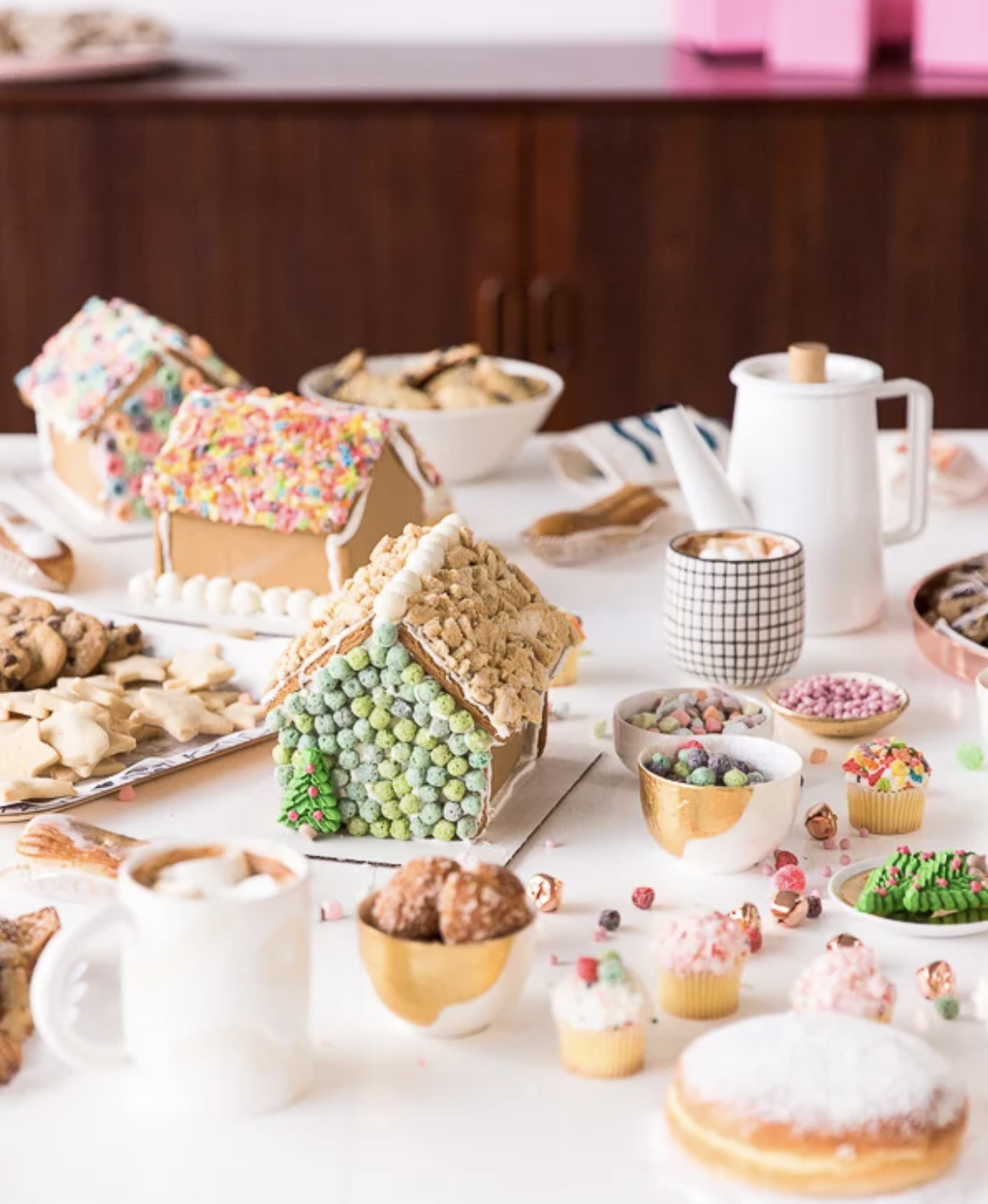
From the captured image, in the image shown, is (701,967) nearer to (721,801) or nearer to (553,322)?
(721,801)

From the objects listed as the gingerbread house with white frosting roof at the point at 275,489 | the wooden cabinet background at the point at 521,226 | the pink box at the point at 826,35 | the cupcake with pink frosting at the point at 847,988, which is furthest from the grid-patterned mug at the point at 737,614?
the pink box at the point at 826,35

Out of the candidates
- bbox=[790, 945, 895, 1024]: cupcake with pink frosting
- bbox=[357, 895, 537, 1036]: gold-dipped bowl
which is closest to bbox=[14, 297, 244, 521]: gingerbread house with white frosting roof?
bbox=[357, 895, 537, 1036]: gold-dipped bowl

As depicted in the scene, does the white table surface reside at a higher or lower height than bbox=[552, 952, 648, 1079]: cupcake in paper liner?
lower

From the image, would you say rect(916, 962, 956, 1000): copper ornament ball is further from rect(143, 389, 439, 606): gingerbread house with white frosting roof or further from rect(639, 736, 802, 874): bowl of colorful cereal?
rect(143, 389, 439, 606): gingerbread house with white frosting roof

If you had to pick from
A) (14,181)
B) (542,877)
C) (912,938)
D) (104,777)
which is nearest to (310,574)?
(104,777)

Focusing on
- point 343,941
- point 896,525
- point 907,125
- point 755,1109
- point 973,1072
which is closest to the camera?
point 755,1109

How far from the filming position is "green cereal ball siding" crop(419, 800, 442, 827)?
4.07ft

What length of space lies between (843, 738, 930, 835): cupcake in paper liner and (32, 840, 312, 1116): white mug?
48 cm

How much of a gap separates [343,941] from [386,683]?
182 millimetres

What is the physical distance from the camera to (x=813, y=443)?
5.52ft

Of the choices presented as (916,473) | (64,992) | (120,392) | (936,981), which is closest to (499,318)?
(120,392)

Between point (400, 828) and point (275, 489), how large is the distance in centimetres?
52

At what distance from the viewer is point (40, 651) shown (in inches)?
59.5

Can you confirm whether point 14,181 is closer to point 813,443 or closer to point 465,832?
point 813,443
